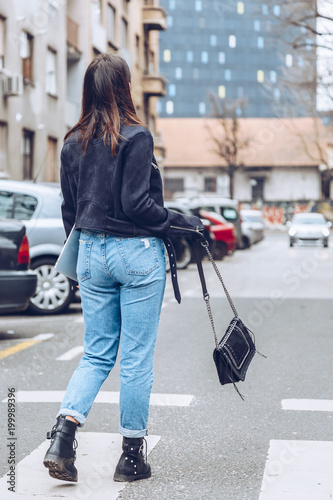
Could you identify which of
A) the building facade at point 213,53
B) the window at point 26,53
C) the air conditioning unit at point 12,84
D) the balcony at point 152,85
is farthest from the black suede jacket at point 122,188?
the building facade at point 213,53

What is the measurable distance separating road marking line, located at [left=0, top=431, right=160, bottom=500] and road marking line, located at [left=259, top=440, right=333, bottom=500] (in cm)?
65

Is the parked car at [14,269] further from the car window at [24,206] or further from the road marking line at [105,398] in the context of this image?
the road marking line at [105,398]

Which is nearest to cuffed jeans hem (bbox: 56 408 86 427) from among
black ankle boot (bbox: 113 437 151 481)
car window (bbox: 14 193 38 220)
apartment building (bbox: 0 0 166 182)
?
black ankle boot (bbox: 113 437 151 481)

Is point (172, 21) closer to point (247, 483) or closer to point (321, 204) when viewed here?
point (321, 204)

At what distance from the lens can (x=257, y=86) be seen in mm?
134500

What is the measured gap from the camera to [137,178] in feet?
13.0

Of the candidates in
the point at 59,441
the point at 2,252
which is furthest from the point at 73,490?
the point at 2,252

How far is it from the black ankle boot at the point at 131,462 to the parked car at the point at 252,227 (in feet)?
109

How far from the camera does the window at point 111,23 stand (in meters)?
40.6

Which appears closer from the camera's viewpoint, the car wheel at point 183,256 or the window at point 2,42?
the car wheel at point 183,256

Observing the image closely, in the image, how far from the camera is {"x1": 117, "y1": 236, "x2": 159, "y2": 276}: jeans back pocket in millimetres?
4031

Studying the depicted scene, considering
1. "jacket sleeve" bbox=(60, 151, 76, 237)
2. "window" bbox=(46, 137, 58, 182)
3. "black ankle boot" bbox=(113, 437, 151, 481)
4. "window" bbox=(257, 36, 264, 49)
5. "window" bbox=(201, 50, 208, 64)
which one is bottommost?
"black ankle boot" bbox=(113, 437, 151, 481)

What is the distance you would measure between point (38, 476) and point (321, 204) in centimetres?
6907

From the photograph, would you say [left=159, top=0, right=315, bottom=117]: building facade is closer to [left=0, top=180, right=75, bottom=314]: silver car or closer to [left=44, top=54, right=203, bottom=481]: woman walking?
[left=0, top=180, right=75, bottom=314]: silver car
